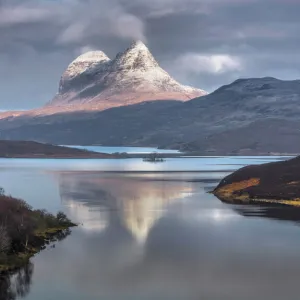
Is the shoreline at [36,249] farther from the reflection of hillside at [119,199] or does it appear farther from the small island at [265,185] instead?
the small island at [265,185]

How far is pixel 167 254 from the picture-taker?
66375mm

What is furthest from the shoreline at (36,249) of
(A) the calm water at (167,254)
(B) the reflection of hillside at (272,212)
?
(B) the reflection of hillside at (272,212)

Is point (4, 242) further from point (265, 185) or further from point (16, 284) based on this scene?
point (265, 185)

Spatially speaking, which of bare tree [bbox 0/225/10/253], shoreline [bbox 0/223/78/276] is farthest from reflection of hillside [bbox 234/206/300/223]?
bare tree [bbox 0/225/10/253]

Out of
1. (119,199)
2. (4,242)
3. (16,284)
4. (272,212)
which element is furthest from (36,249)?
(119,199)

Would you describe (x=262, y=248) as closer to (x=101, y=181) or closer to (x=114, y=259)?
(x=114, y=259)

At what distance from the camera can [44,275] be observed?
56.4m

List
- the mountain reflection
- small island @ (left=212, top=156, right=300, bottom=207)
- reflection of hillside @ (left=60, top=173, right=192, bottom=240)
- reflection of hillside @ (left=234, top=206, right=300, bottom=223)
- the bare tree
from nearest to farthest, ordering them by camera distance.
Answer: the mountain reflection, the bare tree, reflection of hillside @ (left=60, top=173, right=192, bottom=240), reflection of hillside @ (left=234, top=206, right=300, bottom=223), small island @ (left=212, top=156, right=300, bottom=207)

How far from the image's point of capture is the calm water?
5281 cm

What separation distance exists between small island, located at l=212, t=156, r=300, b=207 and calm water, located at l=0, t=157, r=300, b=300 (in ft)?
29.7

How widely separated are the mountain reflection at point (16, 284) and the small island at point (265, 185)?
63.5 metres

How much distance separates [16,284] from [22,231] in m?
13.7

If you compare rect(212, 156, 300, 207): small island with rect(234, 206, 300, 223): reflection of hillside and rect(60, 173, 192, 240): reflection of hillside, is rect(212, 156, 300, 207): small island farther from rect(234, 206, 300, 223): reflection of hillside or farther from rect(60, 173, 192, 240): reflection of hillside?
rect(60, 173, 192, 240): reflection of hillside

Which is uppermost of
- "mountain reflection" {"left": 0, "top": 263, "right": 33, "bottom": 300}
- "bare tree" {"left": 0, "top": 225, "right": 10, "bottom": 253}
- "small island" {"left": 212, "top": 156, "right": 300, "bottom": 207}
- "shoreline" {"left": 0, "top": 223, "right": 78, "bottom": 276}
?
"small island" {"left": 212, "top": 156, "right": 300, "bottom": 207}
